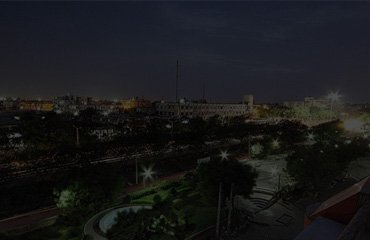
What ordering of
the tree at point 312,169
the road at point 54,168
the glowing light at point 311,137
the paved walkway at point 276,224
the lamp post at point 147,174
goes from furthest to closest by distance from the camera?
1. the glowing light at point 311,137
2. the lamp post at point 147,174
3. the road at point 54,168
4. the tree at point 312,169
5. the paved walkway at point 276,224

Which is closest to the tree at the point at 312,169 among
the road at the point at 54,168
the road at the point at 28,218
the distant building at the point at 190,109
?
the road at the point at 54,168

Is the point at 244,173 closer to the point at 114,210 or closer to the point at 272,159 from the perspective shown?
the point at 114,210

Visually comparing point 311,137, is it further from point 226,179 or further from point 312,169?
point 226,179

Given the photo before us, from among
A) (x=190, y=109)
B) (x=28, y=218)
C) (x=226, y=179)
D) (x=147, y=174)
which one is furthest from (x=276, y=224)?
(x=190, y=109)

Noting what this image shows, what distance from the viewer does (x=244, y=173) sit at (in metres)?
18.4

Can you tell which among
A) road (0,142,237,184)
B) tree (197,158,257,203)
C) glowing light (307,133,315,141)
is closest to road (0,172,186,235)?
road (0,142,237,184)

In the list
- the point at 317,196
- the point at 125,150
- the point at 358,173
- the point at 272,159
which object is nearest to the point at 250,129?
the point at 272,159

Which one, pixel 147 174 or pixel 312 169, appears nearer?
pixel 312 169

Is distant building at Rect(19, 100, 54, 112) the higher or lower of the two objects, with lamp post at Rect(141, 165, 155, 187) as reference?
higher

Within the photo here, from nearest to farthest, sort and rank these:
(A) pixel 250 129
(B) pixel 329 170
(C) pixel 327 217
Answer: (C) pixel 327 217
(B) pixel 329 170
(A) pixel 250 129

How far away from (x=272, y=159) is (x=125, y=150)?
1973 cm

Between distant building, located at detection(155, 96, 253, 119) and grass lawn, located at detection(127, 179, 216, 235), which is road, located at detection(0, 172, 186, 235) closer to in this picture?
grass lawn, located at detection(127, 179, 216, 235)

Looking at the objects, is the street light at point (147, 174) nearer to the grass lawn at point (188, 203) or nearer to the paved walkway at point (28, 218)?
the grass lawn at point (188, 203)

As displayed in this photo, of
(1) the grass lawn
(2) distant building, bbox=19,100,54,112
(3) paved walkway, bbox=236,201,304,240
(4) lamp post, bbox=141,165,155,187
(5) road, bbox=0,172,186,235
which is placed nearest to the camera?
(3) paved walkway, bbox=236,201,304,240
